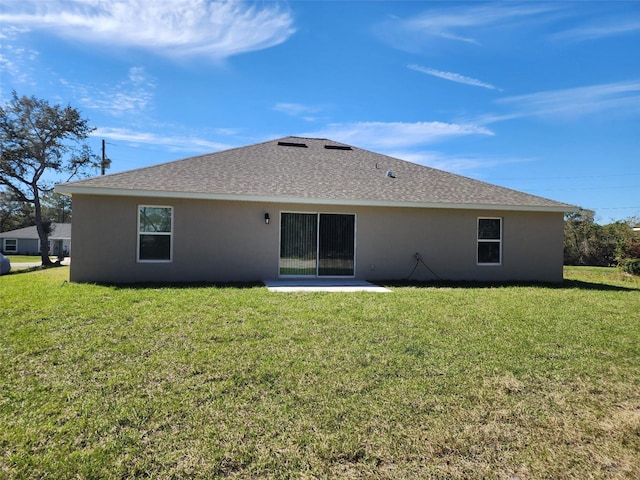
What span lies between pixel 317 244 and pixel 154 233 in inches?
184

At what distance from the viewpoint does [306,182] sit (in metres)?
11.9

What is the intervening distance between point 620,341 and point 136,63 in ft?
49.0

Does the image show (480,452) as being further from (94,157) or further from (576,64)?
(94,157)

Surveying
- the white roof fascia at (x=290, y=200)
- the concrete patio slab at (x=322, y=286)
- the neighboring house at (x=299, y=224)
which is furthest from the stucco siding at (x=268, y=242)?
the concrete patio slab at (x=322, y=286)

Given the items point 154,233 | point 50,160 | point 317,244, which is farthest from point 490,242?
point 50,160

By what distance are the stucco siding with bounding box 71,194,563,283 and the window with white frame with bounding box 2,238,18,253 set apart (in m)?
48.8

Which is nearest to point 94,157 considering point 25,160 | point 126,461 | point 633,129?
point 25,160

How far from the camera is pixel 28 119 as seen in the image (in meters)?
30.0

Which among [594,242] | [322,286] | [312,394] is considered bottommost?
[312,394]

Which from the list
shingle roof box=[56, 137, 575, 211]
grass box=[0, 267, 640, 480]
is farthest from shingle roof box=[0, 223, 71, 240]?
grass box=[0, 267, 640, 480]

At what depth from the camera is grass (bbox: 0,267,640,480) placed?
2713 millimetres

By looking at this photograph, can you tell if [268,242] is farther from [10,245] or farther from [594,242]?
[10,245]

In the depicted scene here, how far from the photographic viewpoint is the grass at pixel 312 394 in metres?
2.71

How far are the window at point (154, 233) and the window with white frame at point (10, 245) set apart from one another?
49.3 meters
